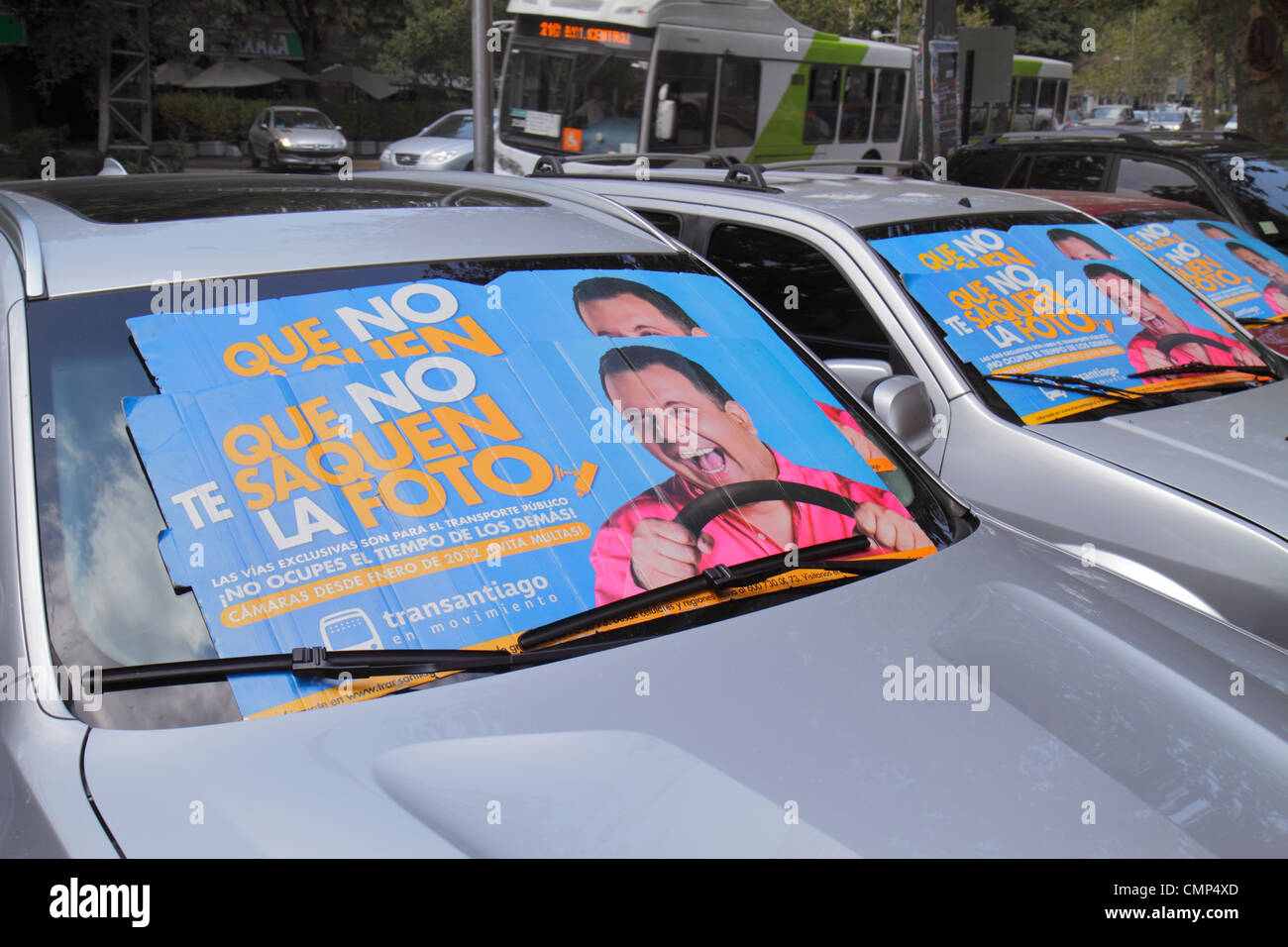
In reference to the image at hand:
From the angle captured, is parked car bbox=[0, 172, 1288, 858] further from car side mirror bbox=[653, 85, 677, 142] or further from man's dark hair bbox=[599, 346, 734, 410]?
car side mirror bbox=[653, 85, 677, 142]

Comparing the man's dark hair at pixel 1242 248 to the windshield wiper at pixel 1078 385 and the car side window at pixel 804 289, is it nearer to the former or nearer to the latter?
the windshield wiper at pixel 1078 385

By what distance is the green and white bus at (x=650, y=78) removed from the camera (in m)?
13.9

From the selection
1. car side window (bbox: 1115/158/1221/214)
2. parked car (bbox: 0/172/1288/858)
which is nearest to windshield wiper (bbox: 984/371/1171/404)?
parked car (bbox: 0/172/1288/858)

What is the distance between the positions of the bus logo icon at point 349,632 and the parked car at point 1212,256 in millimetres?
4241

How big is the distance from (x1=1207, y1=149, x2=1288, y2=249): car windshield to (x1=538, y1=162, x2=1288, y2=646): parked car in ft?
9.69

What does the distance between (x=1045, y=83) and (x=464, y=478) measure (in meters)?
29.2

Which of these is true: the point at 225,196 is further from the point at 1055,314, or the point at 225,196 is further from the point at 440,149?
the point at 440,149

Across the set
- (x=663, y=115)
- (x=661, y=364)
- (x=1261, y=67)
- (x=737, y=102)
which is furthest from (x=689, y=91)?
(x=661, y=364)

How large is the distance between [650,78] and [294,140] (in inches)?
621

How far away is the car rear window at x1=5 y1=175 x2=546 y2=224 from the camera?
2.41m

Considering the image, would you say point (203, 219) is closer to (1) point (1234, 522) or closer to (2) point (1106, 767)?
(2) point (1106, 767)

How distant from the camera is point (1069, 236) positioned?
14.1 feet

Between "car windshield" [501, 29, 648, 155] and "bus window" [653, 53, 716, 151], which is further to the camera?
"bus window" [653, 53, 716, 151]

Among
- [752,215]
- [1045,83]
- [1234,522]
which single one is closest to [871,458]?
[1234,522]
